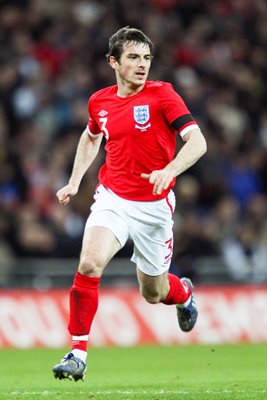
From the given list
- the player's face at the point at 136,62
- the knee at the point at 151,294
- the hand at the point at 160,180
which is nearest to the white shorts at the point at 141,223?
the knee at the point at 151,294

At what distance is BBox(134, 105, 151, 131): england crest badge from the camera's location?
8570mm

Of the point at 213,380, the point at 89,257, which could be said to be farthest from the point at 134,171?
the point at 213,380

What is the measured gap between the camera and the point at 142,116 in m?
8.58

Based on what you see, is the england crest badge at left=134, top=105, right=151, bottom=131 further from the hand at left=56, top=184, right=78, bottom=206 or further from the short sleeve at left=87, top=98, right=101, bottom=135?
the hand at left=56, top=184, right=78, bottom=206

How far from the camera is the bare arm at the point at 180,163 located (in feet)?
24.8

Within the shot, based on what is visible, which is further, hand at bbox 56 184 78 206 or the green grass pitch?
hand at bbox 56 184 78 206

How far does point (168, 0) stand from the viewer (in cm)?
1934

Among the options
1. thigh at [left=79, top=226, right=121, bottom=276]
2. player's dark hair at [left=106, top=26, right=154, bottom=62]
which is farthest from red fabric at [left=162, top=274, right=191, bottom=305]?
player's dark hair at [left=106, top=26, right=154, bottom=62]

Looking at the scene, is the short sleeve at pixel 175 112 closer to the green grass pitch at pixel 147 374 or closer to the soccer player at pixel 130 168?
the soccer player at pixel 130 168

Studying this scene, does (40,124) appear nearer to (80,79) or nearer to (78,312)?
(80,79)

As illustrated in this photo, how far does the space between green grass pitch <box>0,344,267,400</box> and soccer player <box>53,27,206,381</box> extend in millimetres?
608

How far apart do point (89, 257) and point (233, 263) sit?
7787 mm

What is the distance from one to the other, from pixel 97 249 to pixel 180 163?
2.92 ft

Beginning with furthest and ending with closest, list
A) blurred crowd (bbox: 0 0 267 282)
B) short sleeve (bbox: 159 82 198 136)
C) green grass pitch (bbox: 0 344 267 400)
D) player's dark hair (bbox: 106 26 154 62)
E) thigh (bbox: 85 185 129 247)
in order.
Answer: blurred crowd (bbox: 0 0 267 282)
player's dark hair (bbox: 106 26 154 62)
thigh (bbox: 85 185 129 247)
short sleeve (bbox: 159 82 198 136)
green grass pitch (bbox: 0 344 267 400)
